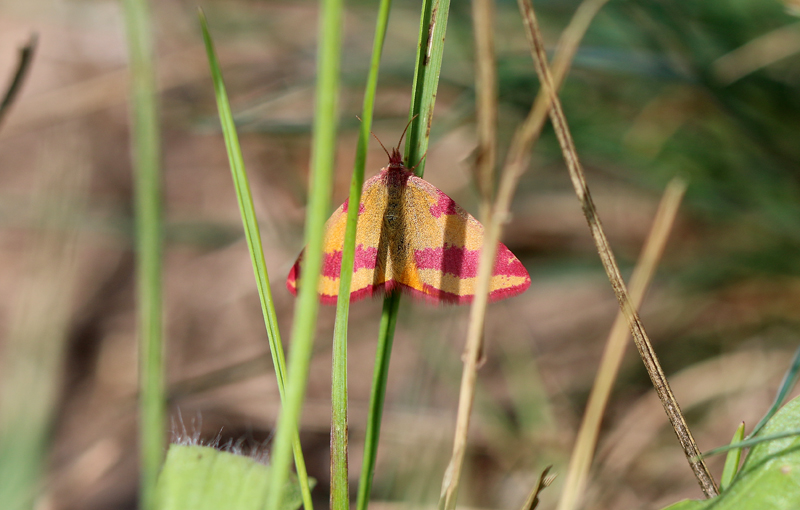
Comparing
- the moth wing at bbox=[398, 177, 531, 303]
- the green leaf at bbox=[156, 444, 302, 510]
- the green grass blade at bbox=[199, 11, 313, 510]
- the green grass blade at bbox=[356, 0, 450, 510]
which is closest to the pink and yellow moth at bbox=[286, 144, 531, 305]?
the moth wing at bbox=[398, 177, 531, 303]

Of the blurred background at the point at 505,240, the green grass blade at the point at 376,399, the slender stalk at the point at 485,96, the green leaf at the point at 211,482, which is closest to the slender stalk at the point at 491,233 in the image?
the slender stalk at the point at 485,96

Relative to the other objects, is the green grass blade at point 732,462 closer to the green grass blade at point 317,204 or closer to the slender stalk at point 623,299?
the slender stalk at point 623,299

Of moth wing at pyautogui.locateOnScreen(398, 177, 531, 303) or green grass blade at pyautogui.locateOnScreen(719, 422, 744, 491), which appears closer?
green grass blade at pyautogui.locateOnScreen(719, 422, 744, 491)

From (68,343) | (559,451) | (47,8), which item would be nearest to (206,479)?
(559,451)

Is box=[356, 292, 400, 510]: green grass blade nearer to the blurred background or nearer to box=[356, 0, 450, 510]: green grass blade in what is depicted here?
box=[356, 0, 450, 510]: green grass blade

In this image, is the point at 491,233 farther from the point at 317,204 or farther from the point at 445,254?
the point at 445,254

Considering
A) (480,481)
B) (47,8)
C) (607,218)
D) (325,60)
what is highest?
(47,8)

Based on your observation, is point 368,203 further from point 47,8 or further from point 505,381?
point 47,8
